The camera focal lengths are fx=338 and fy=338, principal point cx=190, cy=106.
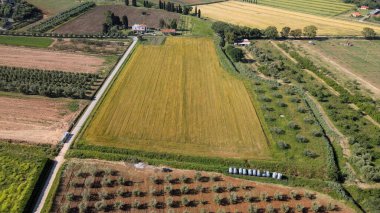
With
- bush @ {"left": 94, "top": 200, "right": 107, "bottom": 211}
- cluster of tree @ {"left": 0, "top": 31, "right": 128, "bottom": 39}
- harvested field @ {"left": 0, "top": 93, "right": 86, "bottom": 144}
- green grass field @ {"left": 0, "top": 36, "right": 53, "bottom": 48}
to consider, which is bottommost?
bush @ {"left": 94, "top": 200, "right": 107, "bottom": 211}

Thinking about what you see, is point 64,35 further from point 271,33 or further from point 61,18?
point 271,33

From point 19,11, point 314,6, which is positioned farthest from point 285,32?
point 19,11

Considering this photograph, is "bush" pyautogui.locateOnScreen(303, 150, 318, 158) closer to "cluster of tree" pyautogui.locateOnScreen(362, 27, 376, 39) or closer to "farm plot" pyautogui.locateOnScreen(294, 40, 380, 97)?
"farm plot" pyautogui.locateOnScreen(294, 40, 380, 97)

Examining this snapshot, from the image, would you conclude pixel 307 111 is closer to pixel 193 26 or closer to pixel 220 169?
pixel 220 169

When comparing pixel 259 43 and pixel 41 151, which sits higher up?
pixel 259 43

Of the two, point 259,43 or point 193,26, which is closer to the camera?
point 259,43

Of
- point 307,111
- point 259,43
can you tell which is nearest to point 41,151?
point 307,111

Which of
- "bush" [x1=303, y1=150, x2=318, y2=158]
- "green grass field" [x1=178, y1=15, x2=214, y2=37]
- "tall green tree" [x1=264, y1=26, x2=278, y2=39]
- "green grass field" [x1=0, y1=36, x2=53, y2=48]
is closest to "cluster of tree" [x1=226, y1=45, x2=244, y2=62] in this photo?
"green grass field" [x1=178, y1=15, x2=214, y2=37]

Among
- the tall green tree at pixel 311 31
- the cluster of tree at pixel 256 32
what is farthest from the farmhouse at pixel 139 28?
the tall green tree at pixel 311 31
